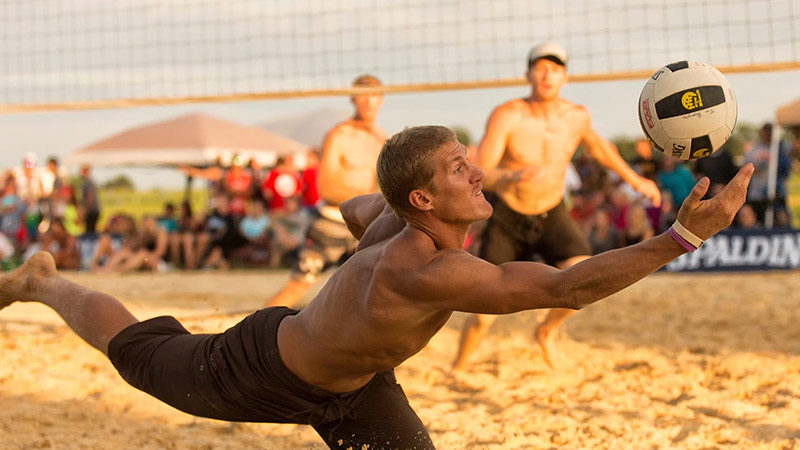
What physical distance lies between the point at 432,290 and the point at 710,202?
28.4 inches

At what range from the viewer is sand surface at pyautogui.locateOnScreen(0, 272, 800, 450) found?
386 centimetres

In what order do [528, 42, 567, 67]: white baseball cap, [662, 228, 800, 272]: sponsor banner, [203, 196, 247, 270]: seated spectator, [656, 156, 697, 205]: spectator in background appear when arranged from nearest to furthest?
[528, 42, 567, 67]: white baseball cap < [662, 228, 800, 272]: sponsor banner < [656, 156, 697, 205]: spectator in background < [203, 196, 247, 270]: seated spectator

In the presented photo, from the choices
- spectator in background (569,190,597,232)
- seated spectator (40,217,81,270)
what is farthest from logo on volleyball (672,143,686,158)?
seated spectator (40,217,81,270)

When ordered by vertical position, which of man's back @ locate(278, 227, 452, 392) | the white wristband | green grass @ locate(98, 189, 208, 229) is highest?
the white wristband

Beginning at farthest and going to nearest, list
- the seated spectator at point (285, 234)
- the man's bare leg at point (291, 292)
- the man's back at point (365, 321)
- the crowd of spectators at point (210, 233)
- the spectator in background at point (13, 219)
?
the spectator in background at point (13, 219) → the crowd of spectators at point (210, 233) → the seated spectator at point (285, 234) → the man's bare leg at point (291, 292) → the man's back at point (365, 321)

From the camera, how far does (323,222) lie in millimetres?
5984

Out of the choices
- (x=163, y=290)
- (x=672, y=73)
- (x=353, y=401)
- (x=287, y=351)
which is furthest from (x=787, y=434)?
(x=163, y=290)

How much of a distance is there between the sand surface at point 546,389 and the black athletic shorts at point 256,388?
930 millimetres

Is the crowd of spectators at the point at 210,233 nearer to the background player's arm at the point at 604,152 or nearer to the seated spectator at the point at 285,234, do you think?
the seated spectator at the point at 285,234

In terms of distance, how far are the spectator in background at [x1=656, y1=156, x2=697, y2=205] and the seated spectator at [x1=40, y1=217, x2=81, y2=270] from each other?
24.8ft

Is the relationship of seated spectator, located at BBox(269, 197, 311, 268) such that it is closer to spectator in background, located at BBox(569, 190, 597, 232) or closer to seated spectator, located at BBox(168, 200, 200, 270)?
seated spectator, located at BBox(168, 200, 200, 270)

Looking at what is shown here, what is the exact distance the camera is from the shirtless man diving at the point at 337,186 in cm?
588

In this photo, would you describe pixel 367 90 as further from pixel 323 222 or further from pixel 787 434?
pixel 787 434

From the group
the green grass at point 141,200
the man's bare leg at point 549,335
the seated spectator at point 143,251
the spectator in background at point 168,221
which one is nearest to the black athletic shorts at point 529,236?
the man's bare leg at point 549,335
